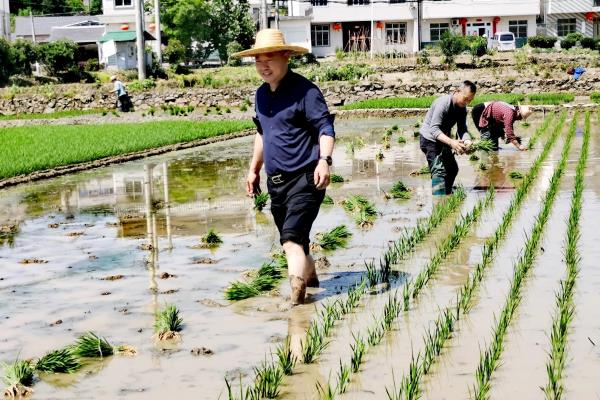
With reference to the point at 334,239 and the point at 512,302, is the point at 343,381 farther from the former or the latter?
the point at 334,239

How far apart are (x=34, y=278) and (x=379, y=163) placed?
27.8 feet

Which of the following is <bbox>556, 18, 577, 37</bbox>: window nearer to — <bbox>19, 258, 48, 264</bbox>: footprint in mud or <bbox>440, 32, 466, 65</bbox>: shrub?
<bbox>440, 32, 466, 65</bbox>: shrub

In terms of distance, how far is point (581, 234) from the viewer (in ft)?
26.1

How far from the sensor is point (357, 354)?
4613 millimetres

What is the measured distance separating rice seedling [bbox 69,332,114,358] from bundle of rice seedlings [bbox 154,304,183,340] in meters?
0.34

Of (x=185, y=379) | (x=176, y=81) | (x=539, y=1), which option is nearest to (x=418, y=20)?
(x=539, y=1)

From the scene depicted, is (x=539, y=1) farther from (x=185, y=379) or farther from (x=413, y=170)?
(x=185, y=379)

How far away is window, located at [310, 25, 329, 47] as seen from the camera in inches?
2363

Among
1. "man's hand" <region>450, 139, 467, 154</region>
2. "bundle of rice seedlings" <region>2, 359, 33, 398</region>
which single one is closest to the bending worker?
"man's hand" <region>450, 139, 467, 154</region>

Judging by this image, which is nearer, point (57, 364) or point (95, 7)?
point (57, 364)

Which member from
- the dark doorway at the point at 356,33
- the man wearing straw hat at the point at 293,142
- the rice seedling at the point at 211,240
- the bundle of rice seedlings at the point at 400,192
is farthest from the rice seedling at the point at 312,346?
the dark doorway at the point at 356,33

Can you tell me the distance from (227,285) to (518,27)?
55.8 m

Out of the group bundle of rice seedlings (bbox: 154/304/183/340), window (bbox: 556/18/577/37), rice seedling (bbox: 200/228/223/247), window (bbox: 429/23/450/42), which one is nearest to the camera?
bundle of rice seedlings (bbox: 154/304/183/340)

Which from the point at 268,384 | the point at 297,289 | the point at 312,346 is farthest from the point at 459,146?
the point at 268,384
